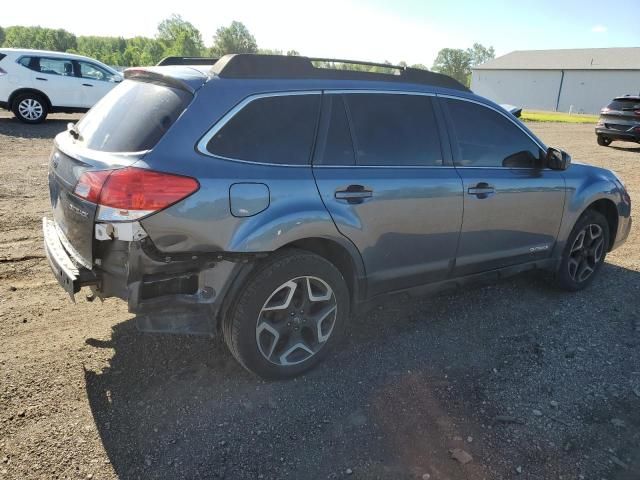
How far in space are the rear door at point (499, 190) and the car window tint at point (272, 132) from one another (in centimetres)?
122

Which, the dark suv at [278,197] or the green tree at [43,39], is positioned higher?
the green tree at [43,39]

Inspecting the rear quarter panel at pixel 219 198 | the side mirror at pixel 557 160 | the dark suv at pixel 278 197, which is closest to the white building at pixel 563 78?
the side mirror at pixel 557 160

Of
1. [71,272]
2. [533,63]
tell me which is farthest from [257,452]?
[533,63]

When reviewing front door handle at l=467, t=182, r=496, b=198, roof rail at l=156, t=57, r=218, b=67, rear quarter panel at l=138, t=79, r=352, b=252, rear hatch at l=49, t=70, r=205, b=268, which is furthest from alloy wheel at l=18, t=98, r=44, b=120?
front door handle at l=467, t=182, r=496, b=198

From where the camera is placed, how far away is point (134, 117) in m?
2.86

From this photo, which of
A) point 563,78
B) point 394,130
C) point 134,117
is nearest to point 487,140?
point 394,130

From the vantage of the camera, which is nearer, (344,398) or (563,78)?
(344,398)

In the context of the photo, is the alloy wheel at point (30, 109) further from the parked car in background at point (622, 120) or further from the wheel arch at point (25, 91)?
the parked car in background at point (622, 120)

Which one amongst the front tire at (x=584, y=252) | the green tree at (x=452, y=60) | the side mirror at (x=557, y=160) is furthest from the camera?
the green tree at (x=452, y=60)

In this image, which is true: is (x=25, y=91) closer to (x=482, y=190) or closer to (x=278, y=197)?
(x=278, y=197)

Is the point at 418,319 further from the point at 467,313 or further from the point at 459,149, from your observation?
the point at 459,149

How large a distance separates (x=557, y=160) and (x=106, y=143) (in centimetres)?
342

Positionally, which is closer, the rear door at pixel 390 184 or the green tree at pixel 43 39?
the rear door at pixel 390 184

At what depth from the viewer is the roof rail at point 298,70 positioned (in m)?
2.91
